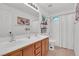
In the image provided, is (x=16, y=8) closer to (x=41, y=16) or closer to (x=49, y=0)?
(x=49, y=0)

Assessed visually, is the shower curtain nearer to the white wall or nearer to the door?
the door

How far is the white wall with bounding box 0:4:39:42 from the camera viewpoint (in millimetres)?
1680

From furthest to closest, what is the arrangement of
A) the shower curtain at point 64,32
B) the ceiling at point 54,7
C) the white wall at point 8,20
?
the shower curtain at point 64,32 → the ceiling at point 54,7 → the white wall at point 8,20

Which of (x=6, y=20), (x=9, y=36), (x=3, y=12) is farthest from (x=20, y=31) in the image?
(x=3, y=12)

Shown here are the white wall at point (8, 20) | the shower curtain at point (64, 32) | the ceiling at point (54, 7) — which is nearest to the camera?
the white wall at point (8, 20)

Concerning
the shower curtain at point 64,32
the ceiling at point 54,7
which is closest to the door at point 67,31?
the shower curtain at point 64,32

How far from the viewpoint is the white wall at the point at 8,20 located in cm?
168

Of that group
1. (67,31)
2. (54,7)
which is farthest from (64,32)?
(54,7)

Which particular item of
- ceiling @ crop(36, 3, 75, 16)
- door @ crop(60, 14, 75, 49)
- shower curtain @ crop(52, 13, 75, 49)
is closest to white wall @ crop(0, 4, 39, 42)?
ceiling @ crop(36, 3, 75, 16)

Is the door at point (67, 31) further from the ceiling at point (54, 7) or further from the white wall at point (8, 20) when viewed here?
the white wall at point (8, 20)

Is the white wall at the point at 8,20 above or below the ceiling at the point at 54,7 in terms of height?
below

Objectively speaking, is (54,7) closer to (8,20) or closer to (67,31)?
(8,20)

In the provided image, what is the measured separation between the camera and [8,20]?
6.01ft

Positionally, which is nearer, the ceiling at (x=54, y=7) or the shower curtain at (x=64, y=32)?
the ceiling at (x=54, y=7)
